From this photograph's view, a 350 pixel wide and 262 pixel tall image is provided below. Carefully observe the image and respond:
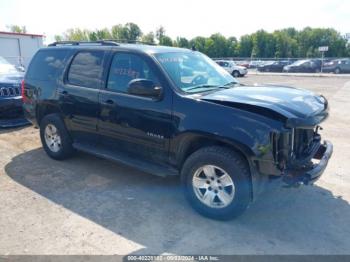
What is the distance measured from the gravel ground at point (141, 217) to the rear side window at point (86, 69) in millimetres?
1367

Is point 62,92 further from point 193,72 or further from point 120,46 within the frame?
point 193,72

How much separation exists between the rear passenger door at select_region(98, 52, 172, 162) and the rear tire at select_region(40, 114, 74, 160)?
0.91 meters

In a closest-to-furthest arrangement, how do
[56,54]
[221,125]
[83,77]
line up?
[221,125] → [83,77] → [56,54]

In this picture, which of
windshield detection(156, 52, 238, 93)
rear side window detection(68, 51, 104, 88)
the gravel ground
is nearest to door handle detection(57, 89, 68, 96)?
rear side window detection(68, 51, 104, 88)

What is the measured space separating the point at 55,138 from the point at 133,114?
199cm

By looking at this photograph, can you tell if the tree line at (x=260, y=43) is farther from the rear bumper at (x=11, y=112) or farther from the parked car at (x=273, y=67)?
the rear bumper at (x=11, y=112)

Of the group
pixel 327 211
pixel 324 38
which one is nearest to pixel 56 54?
pixel 327 211

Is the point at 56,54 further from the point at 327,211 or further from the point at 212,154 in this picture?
the point at 327,211

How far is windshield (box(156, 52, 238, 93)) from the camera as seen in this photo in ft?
13.2

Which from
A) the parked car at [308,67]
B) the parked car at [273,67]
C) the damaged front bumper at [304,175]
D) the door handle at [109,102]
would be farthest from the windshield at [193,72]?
the parked car at [273,67]

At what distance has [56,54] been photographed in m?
5.33

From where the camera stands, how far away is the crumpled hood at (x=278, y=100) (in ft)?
10.9

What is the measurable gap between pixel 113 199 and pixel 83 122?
4.42 feet

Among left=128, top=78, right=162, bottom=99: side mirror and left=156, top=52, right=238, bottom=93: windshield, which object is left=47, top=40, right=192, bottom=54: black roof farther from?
left=128, top=78, right=162, bottom=99: side mirror
